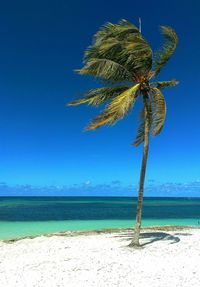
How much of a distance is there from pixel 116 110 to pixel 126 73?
1.59 metres

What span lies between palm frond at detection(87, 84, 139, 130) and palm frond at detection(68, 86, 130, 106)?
782 mm

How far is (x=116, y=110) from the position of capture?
1477cm

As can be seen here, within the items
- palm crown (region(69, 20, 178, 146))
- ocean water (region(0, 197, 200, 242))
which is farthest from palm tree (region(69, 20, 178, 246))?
ocean water (region(0, 197, 200, 242))

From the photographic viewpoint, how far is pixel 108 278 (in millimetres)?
11281

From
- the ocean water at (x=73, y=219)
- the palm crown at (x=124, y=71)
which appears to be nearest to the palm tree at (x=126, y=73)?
the palm crown at (x=124, y=71)

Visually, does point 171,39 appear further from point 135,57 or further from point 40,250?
point 40,250

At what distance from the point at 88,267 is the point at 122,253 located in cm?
242

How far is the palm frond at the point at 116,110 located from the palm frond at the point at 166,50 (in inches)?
54.5

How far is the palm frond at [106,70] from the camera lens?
15095 mm

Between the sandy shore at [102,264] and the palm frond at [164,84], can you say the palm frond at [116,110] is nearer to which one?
the palm frond at [164,84]

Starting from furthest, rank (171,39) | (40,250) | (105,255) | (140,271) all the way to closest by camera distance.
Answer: (40,250) → (171,39) → (105,255) → (140,271)

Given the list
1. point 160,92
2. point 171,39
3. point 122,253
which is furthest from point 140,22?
point 122,253

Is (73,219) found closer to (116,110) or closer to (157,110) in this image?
(157,110)

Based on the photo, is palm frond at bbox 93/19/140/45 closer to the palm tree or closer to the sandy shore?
the palm tree
